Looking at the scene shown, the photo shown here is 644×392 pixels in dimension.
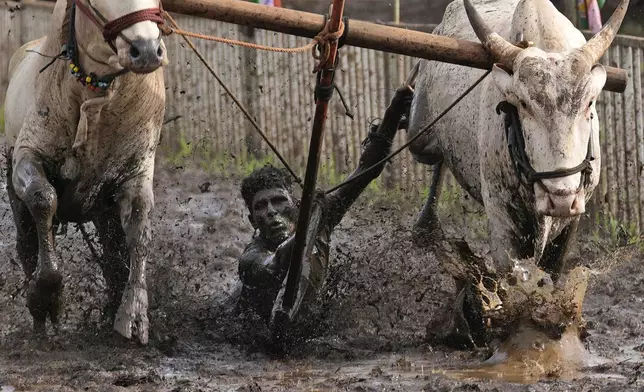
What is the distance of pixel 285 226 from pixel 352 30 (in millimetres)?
2038

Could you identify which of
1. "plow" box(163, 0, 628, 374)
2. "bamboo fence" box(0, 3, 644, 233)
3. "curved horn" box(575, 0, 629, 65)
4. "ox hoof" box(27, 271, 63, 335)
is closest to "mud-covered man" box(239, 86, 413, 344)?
"plow" box(163, 0, 628, 374)

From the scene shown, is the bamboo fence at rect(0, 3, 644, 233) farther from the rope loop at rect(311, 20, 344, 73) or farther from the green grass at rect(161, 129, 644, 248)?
the rope loop at rect(311, 20, 344, 73)

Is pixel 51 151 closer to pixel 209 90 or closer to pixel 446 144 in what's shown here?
pixel 446 144

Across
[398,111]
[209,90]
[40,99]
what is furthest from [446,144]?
[209,90]

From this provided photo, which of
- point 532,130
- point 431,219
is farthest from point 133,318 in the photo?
point 431,219

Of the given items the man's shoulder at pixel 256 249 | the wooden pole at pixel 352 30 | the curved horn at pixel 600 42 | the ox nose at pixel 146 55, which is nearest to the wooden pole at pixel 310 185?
the wooden pole at pixel 352 30

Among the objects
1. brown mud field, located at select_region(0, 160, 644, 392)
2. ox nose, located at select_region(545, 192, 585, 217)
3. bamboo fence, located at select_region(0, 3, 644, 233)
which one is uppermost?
bamboo fence, located at select_region(0, 3, 644, 233)

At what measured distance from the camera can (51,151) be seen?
7227 millimetres

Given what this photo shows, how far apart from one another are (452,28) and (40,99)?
2.79 meters

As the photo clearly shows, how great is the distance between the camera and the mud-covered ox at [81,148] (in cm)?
687

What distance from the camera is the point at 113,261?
311 inches

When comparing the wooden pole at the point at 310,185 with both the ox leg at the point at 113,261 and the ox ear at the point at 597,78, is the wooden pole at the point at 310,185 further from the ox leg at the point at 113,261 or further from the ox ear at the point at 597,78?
the ox ear at the point at 597,78

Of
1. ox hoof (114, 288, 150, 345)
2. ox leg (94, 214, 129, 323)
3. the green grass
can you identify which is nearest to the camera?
ox hoof (114, 288, 150, 345)

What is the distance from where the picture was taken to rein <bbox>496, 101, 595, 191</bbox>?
6152mm
